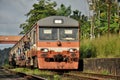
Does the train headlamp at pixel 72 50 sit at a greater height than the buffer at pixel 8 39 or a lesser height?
lesser

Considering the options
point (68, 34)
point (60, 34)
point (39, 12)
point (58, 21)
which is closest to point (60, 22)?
point (58, 21)

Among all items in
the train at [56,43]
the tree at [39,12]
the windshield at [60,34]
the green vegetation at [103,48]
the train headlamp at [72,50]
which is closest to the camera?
the train at [56,43]

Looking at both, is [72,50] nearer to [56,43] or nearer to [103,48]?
[56,43]

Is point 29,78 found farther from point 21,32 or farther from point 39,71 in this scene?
point 21,32

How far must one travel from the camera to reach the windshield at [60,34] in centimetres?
2170

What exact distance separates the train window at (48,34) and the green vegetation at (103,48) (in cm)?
363

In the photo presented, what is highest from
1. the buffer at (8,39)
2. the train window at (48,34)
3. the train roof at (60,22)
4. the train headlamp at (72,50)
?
the buffer at (8,39)

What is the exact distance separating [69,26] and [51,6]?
4676 centimetres

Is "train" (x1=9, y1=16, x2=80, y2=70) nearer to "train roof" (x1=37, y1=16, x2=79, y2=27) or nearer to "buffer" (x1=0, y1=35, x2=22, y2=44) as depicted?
"train roof" (x1=37, y1=16, x2=79, y2=27)

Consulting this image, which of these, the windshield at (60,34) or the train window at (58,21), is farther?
the train window at (58,21)

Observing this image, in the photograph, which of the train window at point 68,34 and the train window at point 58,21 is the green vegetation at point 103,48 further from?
the train window at point 58,21

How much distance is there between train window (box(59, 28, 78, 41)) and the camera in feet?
71.8

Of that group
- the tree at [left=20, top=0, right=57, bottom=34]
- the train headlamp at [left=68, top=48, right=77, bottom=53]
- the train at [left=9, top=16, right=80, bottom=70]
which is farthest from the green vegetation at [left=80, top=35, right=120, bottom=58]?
the tree at [left=20, top=0, right=57, bottom=34]

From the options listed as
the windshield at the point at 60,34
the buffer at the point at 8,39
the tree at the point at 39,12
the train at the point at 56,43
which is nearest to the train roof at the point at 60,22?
the train at the point at 56,43
